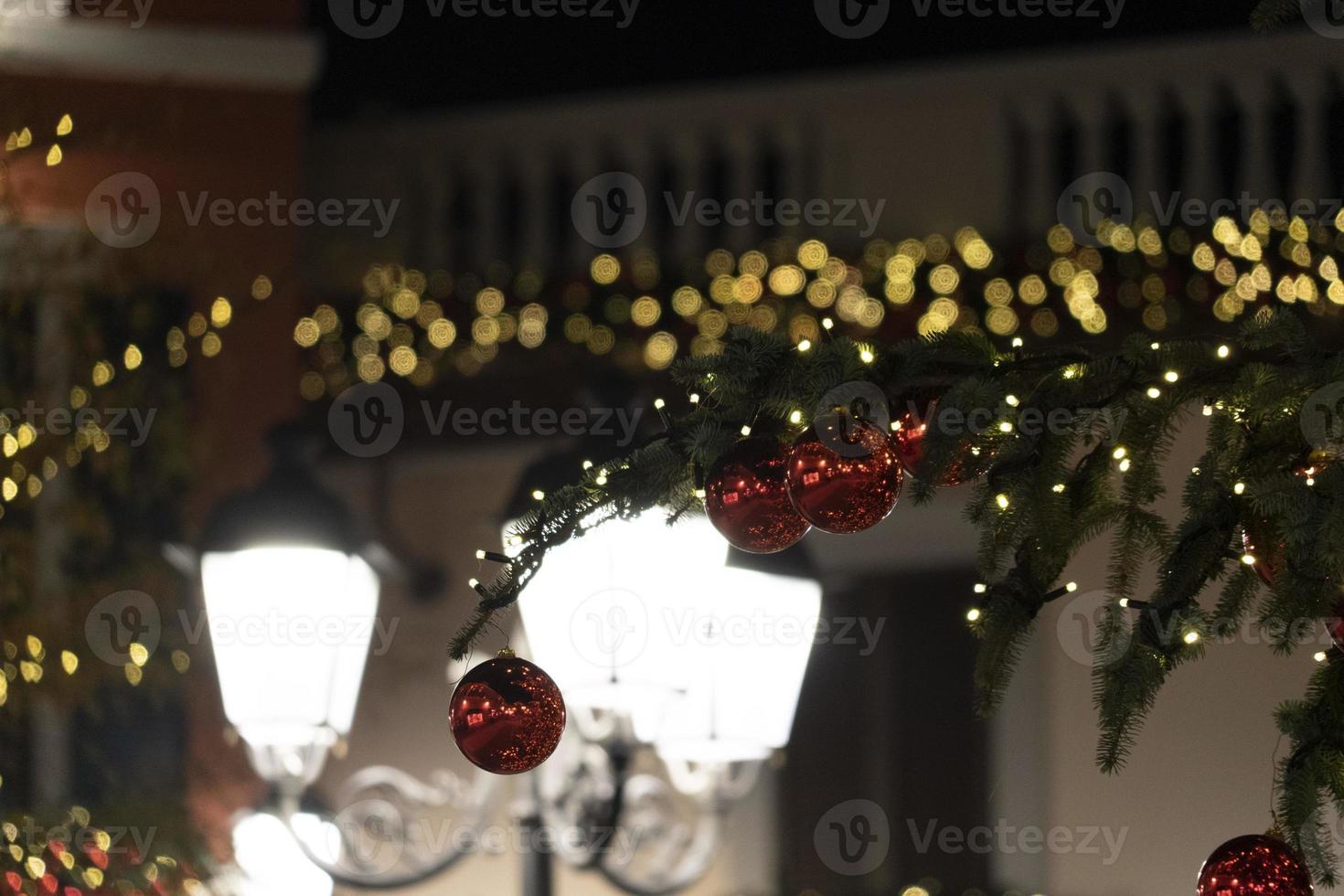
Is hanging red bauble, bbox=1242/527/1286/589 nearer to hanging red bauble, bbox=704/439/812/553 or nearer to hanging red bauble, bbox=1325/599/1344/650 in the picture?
hanging red bauble, bbox=1325/599/1344/650

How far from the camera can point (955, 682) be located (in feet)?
14.3

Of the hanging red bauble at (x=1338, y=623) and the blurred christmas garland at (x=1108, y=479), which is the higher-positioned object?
the blurred christmas garland at (x=1108, y=479)

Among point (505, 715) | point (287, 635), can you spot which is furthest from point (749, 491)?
point (287, 635)

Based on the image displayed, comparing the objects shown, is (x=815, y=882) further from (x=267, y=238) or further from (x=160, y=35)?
(x=160, y=35)

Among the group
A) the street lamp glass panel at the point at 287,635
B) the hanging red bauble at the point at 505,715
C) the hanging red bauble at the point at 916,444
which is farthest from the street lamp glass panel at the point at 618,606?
the hanging red bauble at the point at 916,444

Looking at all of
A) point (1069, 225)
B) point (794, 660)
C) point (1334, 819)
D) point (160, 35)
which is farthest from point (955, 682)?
point (160, 35)

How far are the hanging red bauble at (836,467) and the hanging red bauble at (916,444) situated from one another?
0.06ft

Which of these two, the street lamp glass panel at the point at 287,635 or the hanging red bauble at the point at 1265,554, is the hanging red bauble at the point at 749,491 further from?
the street lamp glass panel at the point at 287,635

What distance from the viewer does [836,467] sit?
1.46m

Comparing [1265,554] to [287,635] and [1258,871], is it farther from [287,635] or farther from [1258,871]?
[287,635]

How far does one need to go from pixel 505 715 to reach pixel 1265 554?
2.33ft

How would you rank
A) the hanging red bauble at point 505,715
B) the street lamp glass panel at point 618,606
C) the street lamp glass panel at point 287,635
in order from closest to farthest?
the hanging red bauble at point 505,715
the street lamp glass panel at point 618,606
the street lamp glass panel at point 287,635

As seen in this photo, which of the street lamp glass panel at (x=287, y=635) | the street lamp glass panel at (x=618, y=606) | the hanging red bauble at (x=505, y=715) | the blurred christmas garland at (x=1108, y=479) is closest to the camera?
the blurred christmas garland at (x=1108, y=479)

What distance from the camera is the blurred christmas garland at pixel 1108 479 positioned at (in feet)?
4.60
